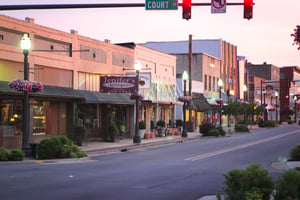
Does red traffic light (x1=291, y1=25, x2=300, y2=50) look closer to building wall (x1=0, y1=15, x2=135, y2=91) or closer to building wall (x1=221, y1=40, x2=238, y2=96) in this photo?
building wall (x1=0, y1=15, x2=135, y2=91)

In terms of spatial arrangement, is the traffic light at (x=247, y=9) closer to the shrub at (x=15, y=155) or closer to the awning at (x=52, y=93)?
the shrub at (x=15, y=155)

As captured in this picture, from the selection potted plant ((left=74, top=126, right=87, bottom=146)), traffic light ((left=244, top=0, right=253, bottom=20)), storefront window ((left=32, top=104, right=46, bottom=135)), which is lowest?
potted plant ((left=74, top=126, right=87, bottom=146))

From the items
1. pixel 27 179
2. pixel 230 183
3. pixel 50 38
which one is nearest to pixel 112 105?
pixel 50 38

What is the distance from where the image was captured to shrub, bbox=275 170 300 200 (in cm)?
846

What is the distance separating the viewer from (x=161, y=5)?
13812mm

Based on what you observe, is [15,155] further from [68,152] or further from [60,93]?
[60,93]

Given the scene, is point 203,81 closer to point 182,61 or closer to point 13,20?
point 182,61

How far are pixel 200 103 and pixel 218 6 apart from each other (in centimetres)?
4515

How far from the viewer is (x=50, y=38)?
29016 mm

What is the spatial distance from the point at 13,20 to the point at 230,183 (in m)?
19.4

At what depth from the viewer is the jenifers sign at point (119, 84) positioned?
105ft

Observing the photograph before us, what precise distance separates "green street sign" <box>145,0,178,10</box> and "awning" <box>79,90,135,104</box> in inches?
685

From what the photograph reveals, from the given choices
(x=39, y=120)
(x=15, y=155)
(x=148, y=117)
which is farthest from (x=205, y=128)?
(x=15, y=155)

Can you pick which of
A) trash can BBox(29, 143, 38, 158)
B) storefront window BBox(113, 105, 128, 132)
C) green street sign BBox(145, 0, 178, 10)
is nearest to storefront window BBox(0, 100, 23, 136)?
trash can BBox(29, 143, 38, 158)
